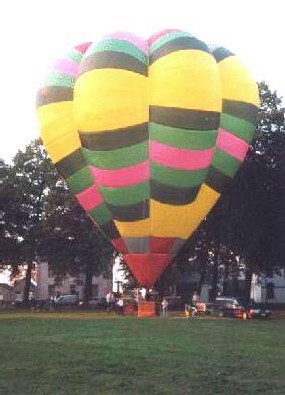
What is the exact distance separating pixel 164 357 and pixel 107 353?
4.90 ft

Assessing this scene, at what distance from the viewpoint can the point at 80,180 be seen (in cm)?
2212

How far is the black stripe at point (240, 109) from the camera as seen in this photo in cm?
2162

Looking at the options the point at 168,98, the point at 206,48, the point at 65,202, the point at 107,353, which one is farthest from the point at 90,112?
the point at 65,202

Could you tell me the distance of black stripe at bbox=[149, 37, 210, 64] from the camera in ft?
68.4

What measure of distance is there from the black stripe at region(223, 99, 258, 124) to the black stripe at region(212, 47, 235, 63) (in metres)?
1.71

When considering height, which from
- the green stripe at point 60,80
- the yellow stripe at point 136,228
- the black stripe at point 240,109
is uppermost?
the green stripe at point 60,80

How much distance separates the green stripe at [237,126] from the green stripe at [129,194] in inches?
138

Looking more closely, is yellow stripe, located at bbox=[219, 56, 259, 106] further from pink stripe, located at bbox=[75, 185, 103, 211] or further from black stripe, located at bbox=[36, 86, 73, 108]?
pink stripe, located at bbox=[75, 185, 103, 211]

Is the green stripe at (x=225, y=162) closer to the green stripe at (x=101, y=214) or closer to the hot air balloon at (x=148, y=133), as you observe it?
the hot air balloon at (x=148, y=133)

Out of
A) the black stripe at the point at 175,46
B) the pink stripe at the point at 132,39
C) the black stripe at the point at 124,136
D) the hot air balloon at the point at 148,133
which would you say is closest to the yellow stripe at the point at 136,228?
the hot air balloon at the point at 148,133

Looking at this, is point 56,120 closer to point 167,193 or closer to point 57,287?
point 167,193

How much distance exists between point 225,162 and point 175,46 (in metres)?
4.20

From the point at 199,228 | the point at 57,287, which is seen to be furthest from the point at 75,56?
the point at 57,287

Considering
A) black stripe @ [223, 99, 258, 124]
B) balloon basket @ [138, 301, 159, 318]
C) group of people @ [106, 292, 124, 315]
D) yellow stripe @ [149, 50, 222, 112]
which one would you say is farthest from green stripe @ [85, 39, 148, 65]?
group of people @ [106, 292, 124, 315]
